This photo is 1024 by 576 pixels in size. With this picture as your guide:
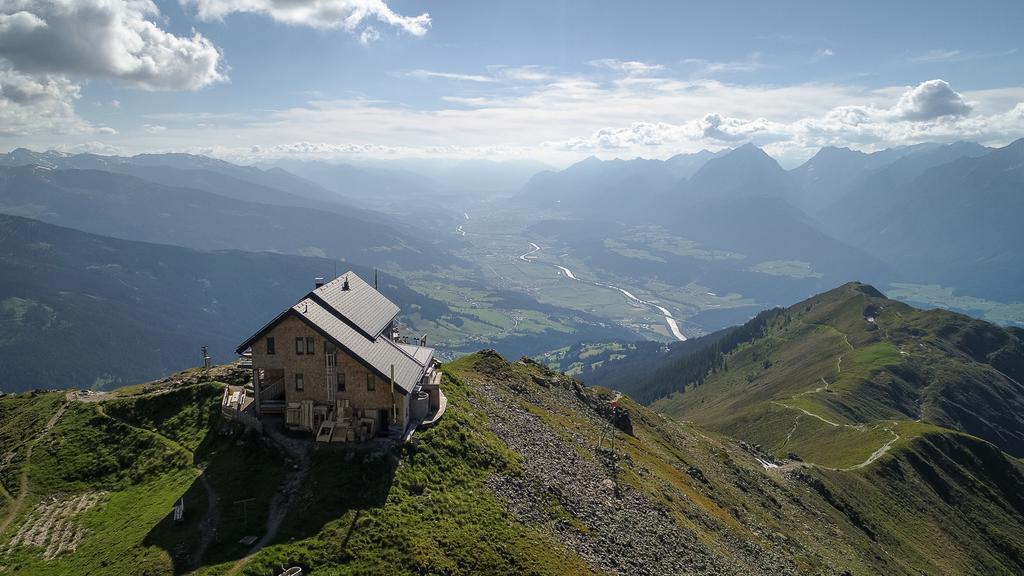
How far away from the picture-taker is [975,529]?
113 m

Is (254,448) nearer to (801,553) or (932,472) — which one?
(801,553)

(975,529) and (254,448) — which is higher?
(254,448)

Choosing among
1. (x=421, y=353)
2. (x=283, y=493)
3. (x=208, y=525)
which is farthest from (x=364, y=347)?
(x=208, y=525)

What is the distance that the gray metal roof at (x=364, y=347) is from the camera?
4194 centimetres

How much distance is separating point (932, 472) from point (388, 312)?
127 m

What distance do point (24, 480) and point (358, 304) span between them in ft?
92.8

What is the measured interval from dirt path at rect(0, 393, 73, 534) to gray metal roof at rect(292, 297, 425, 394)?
2388cm

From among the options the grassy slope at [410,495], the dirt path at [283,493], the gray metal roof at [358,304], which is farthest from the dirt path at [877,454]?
the dirt path at [283,493]

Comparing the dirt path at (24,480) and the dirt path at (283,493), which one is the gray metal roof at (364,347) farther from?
the dirt path at (24,480)

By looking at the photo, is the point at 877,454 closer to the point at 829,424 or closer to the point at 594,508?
the point at 829,424

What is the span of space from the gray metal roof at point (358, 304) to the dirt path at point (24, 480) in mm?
25180

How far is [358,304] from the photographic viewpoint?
5203cm

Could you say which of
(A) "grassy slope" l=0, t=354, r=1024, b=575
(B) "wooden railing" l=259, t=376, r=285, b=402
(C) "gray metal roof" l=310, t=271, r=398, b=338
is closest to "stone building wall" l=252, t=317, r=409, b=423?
(B) "wooden railing" l=259, t=376, r=285, b=402

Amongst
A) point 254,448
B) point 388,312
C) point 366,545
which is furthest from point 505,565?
point 388,312
